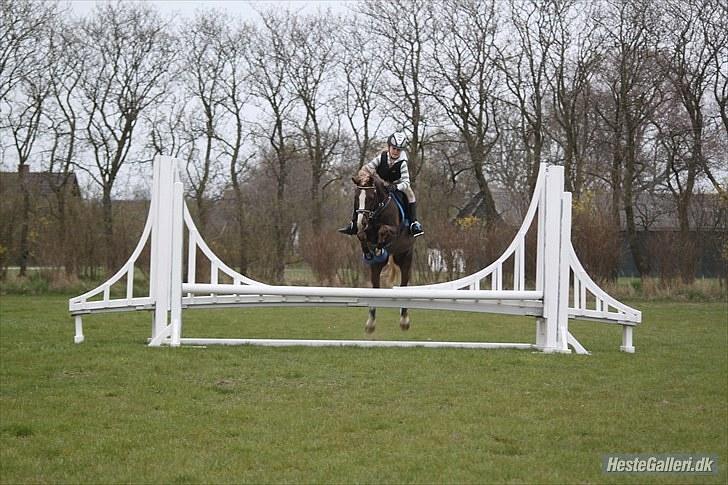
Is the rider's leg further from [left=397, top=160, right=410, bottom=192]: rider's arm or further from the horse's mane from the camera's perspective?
the horse's mane

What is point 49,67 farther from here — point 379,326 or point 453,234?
point 379,326

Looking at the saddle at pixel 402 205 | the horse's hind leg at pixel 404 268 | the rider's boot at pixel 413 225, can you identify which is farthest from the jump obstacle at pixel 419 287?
the saddle at pixel 402 205

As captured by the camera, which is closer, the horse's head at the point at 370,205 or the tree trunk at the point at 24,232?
the horse's head at the point at 370,205

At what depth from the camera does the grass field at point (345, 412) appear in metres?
5.36

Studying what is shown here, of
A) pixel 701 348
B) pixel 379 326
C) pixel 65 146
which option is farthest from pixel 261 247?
pixel 701 348

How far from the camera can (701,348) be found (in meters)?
12.2

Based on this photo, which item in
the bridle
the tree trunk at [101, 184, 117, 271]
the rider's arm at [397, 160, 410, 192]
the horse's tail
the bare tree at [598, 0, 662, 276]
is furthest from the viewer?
the bare tree at [598, 0, 662, 276]

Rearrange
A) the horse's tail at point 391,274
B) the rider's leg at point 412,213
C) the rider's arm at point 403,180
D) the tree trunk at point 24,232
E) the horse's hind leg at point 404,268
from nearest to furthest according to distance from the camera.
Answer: the rider's arm at point 403,180 → the rider's leg at point 412,213 → the horse's hind leg at point 404,268 → the horse's tail at point 391,274 → the tree trunk at point 24,232

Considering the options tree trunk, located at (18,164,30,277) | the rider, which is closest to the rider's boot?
the rider

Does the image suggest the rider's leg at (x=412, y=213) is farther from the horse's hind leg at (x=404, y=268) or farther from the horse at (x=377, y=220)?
the horse's hind leg at (x=404, y=268)

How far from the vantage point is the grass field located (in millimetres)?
5355

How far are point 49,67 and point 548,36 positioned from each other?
Result: 1520cm

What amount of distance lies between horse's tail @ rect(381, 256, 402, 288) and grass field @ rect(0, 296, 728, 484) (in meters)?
0.91

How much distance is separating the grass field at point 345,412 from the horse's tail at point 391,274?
2.97 feet
